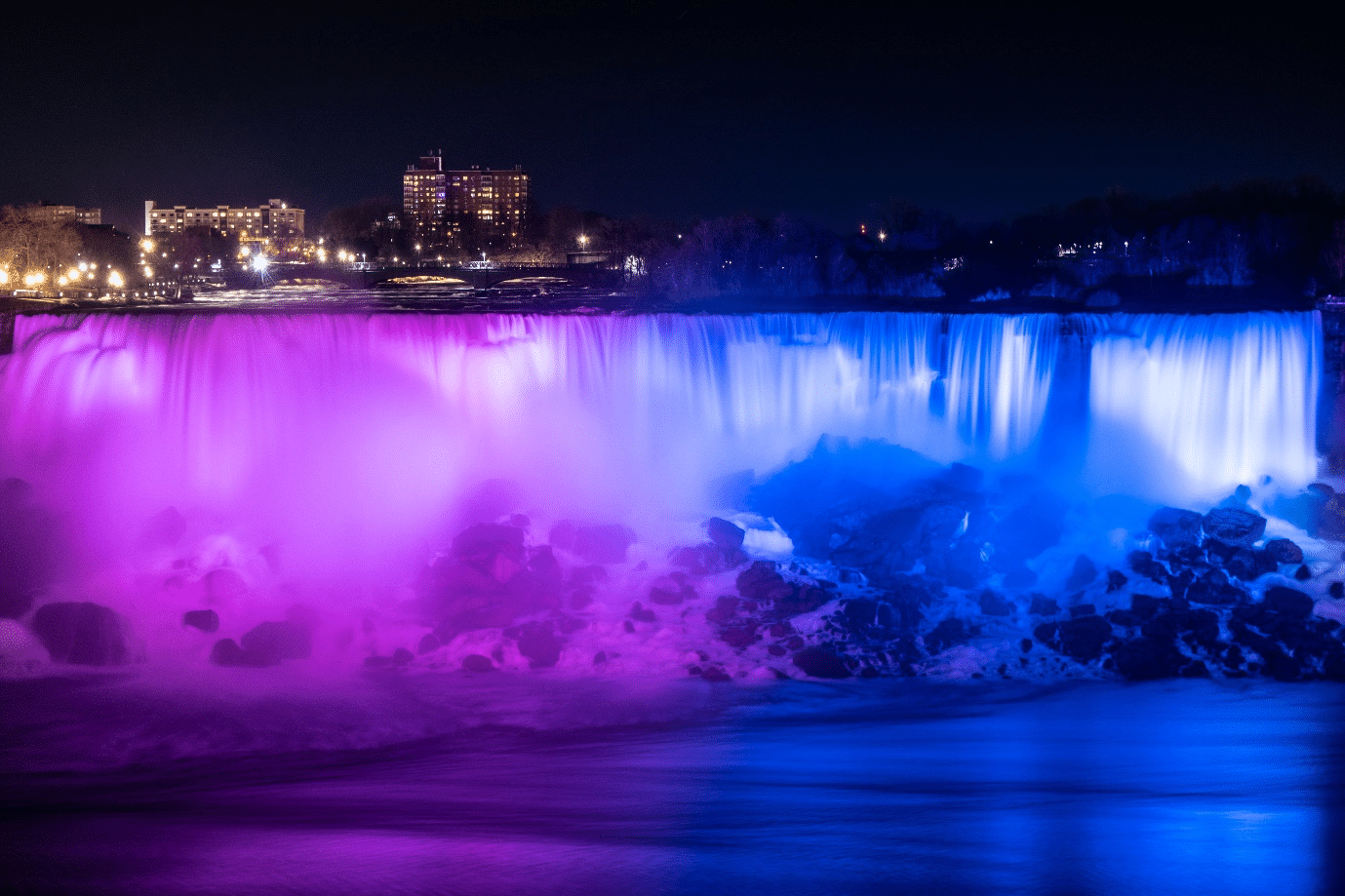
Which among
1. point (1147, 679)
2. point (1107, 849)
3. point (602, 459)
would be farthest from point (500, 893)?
point (602, 459)

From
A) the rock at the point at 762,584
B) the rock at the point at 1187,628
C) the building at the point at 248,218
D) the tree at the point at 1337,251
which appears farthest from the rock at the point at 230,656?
the building at the point at 248,218

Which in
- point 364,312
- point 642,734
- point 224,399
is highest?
point 364,312

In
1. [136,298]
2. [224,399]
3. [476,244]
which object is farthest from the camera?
[476,244]

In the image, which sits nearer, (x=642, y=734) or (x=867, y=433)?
(x=642, y=734)

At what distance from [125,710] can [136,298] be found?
20.1 m

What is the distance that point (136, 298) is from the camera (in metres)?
30.4

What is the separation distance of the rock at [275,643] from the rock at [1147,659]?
31.8 feet

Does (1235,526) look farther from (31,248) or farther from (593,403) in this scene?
(31,248)

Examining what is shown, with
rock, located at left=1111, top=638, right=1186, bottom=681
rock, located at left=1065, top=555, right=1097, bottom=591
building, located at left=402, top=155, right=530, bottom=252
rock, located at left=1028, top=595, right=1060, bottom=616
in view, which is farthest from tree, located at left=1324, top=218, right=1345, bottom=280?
building, located at left=402, top=155, right=530, bottom=252

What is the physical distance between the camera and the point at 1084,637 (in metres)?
14.7

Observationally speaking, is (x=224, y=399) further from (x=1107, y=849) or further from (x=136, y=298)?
(x=1107, y=849)

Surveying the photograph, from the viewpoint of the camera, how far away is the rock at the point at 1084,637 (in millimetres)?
14539

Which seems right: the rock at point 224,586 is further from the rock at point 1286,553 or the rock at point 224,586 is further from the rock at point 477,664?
the rock at point 1286,553

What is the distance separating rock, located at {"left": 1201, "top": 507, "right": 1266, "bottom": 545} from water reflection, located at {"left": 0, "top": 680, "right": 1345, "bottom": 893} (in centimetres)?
386
